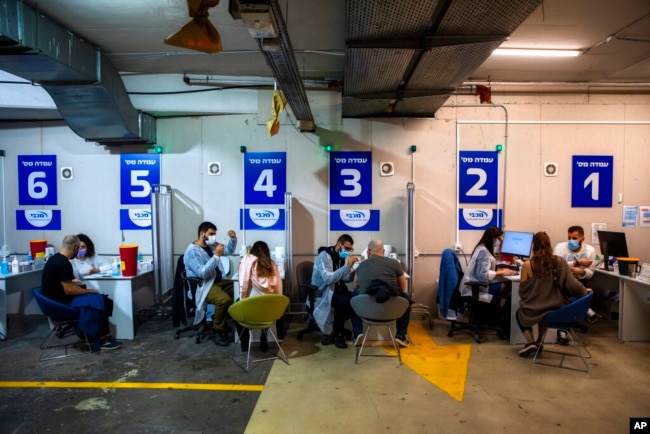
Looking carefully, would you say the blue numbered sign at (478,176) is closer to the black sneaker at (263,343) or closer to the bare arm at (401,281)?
the bare arm at (401,281)

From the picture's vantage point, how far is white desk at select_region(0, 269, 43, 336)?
432 cm

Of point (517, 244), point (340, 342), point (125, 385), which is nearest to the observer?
point (125, 385)

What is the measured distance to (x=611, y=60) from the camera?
4.72 metres

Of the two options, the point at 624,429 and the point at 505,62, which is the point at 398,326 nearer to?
the point at 624,429

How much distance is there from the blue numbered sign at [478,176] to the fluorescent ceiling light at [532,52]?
1407 millimetres

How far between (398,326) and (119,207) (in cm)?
445

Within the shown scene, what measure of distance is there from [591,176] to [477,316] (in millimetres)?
2793

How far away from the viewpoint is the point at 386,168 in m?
5.44

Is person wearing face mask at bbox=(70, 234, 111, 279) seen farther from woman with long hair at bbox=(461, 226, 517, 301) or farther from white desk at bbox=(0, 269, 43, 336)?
woman with long hair at bbox=(461, 226, 517, 301)

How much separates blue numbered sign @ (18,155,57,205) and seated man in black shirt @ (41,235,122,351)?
2.29 meters

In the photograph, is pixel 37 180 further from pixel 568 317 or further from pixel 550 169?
pixel 550 169

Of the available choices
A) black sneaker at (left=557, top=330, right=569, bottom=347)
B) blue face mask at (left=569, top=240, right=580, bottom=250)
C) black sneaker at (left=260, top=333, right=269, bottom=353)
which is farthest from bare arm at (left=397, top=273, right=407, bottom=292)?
blue face mask at (left=569, top=240, right=580, bottom=250)

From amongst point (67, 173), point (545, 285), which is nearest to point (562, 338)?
point (545, 285)

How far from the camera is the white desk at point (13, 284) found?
4324 millimetres
